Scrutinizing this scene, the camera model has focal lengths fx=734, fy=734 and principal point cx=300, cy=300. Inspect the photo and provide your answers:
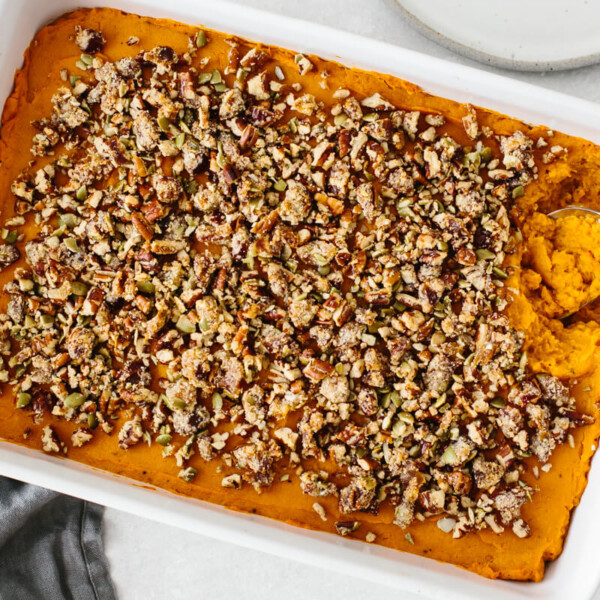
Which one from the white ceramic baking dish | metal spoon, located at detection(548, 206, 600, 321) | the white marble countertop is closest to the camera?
the white ceramic baking dish

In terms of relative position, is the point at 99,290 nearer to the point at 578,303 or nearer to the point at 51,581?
the point at 51,581

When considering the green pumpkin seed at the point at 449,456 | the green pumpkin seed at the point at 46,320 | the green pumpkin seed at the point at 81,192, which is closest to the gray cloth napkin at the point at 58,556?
the green pumpkin seed at the point at 46,320

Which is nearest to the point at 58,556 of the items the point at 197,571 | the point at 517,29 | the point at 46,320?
the point at 197,571

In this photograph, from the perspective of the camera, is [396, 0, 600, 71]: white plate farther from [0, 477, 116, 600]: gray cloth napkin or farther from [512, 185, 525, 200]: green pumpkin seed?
[0, 477, 116, 600]: gray cloth napkin

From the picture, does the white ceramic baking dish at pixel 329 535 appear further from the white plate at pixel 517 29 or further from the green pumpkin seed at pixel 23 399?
the white plate at pixel 517 29

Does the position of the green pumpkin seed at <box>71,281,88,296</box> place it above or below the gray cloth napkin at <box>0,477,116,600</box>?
above

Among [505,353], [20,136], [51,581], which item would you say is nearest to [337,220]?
[505,353]

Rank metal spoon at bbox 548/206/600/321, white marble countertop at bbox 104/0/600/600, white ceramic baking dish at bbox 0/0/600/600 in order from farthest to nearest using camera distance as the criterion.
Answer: white marble countertop at bbox 104/0/600/600, metal spoon at bbox 548/206/600/321, white ceramic baking dish at bbox 0/0/600/600

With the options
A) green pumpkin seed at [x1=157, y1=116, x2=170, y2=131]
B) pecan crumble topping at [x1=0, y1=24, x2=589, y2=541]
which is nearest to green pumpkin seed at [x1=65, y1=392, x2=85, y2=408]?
pecan crumble topping at [x1=0, y1=24, x2=589, y2=541]
